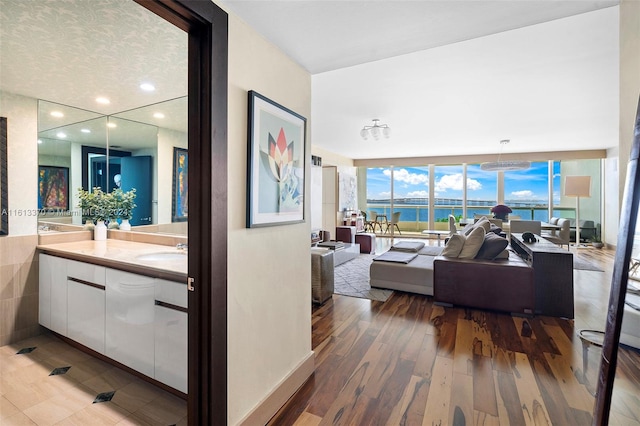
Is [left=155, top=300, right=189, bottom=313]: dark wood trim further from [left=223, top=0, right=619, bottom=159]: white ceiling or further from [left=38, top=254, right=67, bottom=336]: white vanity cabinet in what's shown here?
[left=223, top=0, right=619, bottom=159]: white ceiling

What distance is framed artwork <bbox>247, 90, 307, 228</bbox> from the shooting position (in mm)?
1597

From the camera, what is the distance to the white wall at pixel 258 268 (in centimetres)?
150

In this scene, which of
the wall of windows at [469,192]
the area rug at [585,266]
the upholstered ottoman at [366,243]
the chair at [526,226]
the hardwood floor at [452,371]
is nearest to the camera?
the hardwood floor at [452,371]

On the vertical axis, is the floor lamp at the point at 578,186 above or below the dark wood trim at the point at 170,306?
above

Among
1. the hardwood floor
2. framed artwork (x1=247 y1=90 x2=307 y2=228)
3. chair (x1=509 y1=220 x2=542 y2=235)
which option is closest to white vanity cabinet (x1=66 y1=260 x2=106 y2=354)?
framed artwork (x1=247 y1=90 x2=307 y2=228)

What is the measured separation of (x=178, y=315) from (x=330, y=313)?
1.93 metres

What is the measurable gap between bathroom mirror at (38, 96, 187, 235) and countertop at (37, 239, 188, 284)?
0.25 meters

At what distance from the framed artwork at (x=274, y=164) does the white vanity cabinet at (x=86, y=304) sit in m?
1.37

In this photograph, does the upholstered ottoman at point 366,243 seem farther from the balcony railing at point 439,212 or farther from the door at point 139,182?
the door at point 139,182

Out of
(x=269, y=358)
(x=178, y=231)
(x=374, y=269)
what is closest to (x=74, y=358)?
(x=178, y=231)


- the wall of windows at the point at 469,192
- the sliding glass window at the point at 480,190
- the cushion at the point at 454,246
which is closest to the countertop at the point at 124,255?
the cushion at the point at 454,246

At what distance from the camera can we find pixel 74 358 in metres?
2.38

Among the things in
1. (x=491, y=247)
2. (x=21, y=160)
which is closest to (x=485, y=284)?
(x=491, y=247)

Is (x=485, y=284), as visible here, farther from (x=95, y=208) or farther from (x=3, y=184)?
(x=3, y=184)
